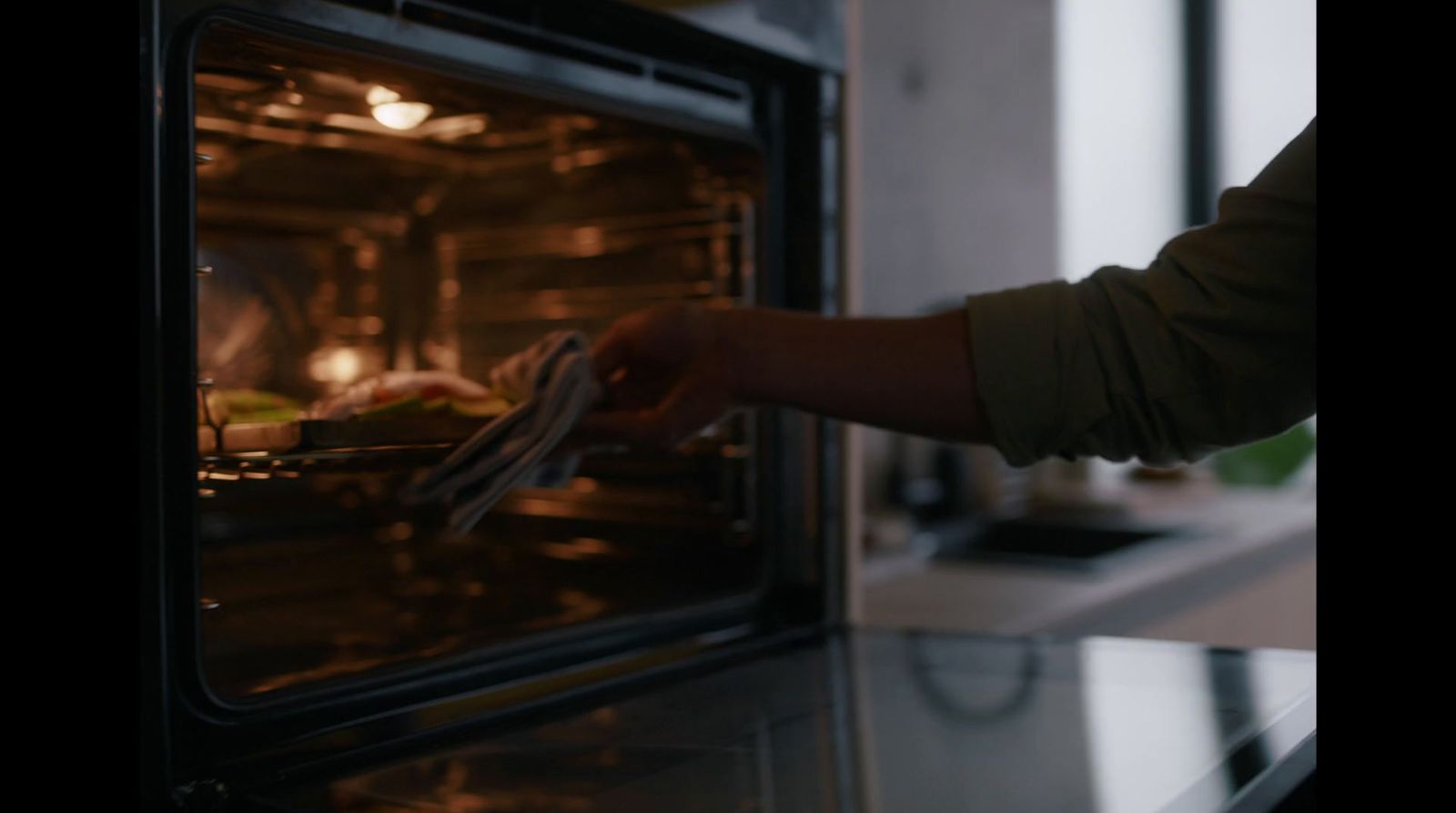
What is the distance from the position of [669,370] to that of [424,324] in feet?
2.10

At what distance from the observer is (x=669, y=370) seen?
→ 94cm

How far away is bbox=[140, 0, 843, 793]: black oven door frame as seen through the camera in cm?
65

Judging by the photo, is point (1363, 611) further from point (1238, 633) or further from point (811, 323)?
point (1238, 633)

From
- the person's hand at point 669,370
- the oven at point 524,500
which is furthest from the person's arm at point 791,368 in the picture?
the oven at point 524,500

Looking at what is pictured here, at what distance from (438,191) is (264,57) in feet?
2.18

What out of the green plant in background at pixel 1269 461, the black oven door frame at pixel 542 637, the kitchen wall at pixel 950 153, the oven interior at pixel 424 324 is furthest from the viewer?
the green plant in background at pixel 1269 461

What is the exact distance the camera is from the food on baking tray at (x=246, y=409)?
843 millimetres

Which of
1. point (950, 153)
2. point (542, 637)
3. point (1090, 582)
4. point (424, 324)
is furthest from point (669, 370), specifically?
point (950, 153)

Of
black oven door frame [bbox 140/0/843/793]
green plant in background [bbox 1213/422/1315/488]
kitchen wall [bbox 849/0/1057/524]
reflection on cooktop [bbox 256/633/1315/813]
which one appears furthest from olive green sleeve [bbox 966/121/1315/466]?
green plant in background [bbox 1213/422/1315/488]

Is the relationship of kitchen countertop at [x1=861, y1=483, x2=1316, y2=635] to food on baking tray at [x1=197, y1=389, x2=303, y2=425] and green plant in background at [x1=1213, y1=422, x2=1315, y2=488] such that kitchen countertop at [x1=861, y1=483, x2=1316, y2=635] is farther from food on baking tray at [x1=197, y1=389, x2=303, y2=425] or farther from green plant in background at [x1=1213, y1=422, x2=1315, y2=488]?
green plant in background at [x1=1213, y1=422, x2=1315, y2=488]

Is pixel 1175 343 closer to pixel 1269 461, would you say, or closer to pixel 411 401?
pixel 411 401

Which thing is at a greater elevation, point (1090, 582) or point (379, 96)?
point (379, 96)

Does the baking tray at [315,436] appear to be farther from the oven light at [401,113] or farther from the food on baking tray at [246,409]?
the oven light at [401,113]

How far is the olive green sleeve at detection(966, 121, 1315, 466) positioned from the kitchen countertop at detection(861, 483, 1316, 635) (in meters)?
0.51
